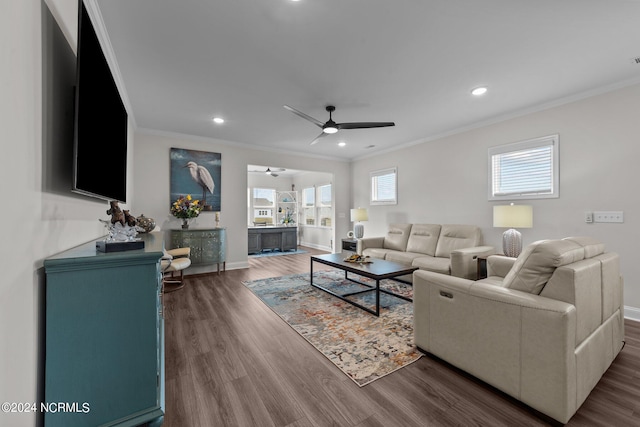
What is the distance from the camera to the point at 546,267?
1.58 metres

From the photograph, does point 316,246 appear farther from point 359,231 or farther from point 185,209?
point 185,209

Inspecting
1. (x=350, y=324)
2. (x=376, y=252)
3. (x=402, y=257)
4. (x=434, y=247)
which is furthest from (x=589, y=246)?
(x=376, y=252)

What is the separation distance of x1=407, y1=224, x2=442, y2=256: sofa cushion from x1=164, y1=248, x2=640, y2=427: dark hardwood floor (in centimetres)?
235

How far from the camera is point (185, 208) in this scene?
4.64m

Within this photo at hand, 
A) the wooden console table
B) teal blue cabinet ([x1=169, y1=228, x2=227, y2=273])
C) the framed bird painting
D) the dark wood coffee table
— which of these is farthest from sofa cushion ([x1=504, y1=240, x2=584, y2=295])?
the wooden console table

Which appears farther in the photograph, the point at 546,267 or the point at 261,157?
the point at 261,157

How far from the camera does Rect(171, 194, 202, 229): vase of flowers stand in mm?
4621

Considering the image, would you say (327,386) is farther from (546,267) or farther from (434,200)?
(434,200)

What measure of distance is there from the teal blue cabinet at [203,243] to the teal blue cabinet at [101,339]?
3.58m

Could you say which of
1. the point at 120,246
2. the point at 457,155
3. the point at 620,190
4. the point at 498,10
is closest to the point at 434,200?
the point at 457,155

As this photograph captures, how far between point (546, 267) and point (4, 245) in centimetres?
247

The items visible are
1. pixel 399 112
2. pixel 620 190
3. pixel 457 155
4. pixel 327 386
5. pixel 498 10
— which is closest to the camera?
pixel 327 386

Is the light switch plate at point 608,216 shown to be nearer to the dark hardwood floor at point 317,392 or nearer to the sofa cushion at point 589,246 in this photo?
the dark hardwood floor at point 317,392

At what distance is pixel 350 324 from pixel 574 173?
131 inches
